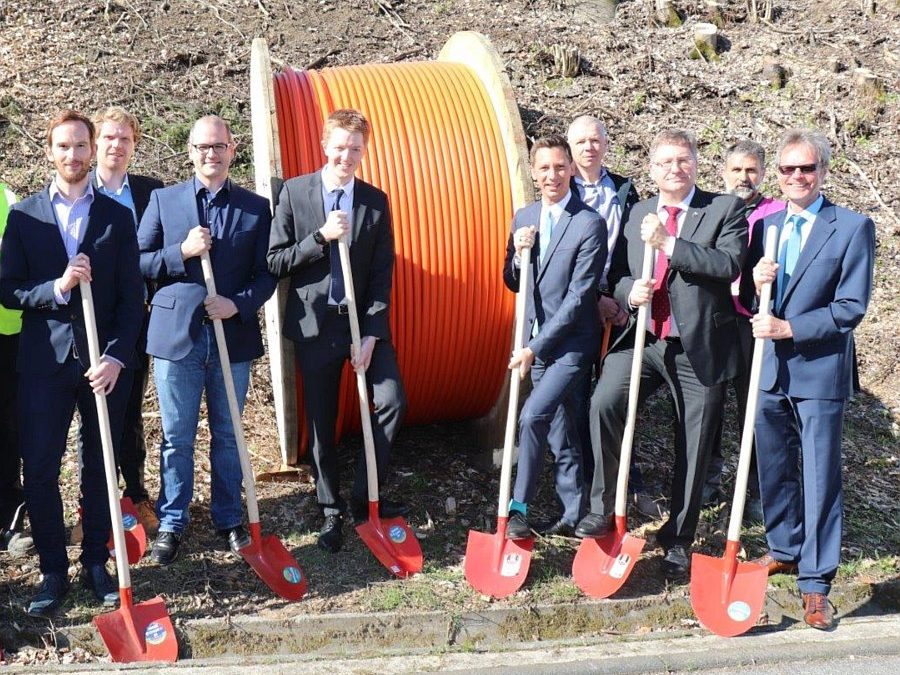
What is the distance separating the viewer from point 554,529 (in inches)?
214

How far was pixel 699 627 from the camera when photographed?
4898 millimetres

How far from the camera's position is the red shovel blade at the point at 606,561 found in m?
4.98

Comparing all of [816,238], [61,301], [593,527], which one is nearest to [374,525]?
[593,527]

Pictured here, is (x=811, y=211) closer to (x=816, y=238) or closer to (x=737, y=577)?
(x=816, y=238)

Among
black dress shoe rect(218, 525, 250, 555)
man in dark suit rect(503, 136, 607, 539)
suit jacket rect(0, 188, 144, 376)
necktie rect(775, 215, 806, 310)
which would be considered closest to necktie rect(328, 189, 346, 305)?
man in dark suit rect(503, 136, 607, 539)

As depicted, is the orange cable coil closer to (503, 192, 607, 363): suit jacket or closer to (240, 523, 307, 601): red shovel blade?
(503, 192, 607, 363): suit jacket

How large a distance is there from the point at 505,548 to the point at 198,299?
6.20 ft

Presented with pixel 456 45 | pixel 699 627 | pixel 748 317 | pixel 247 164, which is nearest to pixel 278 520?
pixel 699 627

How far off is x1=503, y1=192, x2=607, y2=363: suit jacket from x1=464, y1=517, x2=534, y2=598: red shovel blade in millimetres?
901

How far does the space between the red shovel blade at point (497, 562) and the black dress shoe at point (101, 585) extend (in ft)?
5.31

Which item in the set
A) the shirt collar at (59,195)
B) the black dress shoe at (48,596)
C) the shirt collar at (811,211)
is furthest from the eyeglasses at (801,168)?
the black dress shoe at (48,596)

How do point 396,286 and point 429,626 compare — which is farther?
point 396,286

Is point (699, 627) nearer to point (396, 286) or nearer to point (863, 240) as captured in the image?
point (863, 240)

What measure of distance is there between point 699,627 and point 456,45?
3794 millimetres
